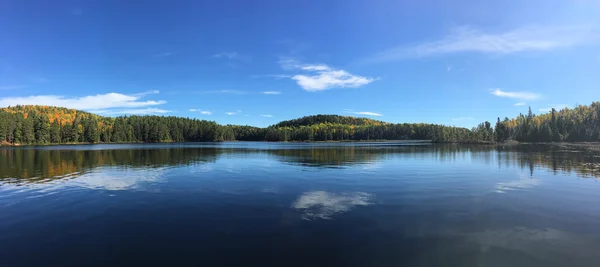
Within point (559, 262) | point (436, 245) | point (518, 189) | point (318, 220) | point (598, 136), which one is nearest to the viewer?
point (559, 262)

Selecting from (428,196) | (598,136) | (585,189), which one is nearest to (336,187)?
(428,196)

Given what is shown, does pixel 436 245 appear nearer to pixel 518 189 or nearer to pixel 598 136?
pixel 518 189

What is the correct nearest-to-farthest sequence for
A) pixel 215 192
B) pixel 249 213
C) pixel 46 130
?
pixel 249 213
pixel 215 192
pixel 46 130

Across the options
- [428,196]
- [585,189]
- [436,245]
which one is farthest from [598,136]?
[436,245]

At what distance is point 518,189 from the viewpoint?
78.6 ft

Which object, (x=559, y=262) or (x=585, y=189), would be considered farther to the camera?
(x=585, y=189)

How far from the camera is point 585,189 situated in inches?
928

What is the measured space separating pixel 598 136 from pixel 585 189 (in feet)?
550

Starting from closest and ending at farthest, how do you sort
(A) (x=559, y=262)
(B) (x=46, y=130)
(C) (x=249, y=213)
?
(A) (x=559, y=262)
(C) (x=249, y=213)
(B) (x=46, y=130)

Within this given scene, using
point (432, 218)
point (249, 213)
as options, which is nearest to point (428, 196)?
point (432, 218)

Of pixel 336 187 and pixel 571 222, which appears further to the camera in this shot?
pixel 336 187

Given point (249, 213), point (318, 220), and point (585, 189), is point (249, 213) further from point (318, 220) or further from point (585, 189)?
point (585, 189)

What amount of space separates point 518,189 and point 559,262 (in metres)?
16.0

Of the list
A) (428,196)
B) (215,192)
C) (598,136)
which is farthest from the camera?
(598,136)
